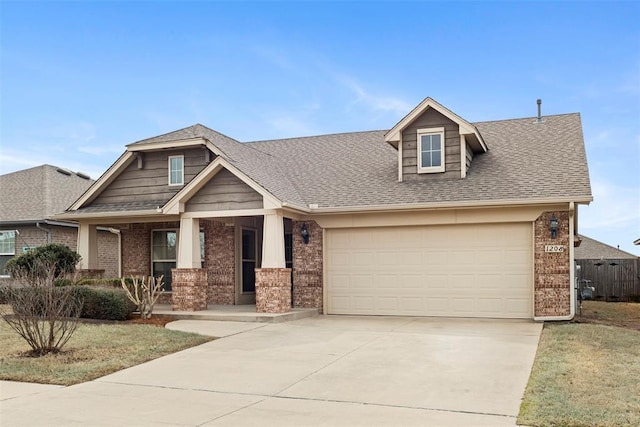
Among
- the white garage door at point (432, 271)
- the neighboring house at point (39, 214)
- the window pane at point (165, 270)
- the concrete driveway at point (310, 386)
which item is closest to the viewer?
the concrete driveway at point (310, 386)

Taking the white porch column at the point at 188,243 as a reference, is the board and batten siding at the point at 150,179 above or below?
above

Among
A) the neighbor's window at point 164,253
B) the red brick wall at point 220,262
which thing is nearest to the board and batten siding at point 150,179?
the red brick wall at point 220,262

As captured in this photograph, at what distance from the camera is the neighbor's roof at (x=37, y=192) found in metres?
21.7

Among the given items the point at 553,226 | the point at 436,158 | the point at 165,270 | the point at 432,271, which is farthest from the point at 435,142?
the point at 165,270

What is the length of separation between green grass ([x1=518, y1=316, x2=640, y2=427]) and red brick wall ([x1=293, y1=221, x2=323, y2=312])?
6367 mm

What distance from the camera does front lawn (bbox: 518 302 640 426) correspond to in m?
6.46

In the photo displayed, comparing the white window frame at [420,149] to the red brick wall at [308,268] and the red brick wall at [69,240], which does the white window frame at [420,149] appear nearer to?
the red brick wall at [308,268]

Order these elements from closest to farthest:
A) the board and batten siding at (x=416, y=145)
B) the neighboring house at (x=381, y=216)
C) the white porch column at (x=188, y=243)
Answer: the neighboring house at (x=381, y=216)
the white porch column at (x=188, y=243)
the board and batten siding at (x=416, y=145)

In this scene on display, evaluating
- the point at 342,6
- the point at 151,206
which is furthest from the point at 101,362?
the point at 342,6

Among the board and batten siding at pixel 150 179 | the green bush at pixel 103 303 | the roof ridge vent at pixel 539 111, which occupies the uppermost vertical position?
the roof ridge vent at pixel 539 111

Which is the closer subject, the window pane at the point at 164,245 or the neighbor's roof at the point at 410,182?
the neighbor's roof at the point at 410,182

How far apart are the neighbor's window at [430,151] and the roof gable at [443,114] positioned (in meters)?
0.49

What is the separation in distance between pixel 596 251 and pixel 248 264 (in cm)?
2501

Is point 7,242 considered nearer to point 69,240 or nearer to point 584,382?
point 69,240
